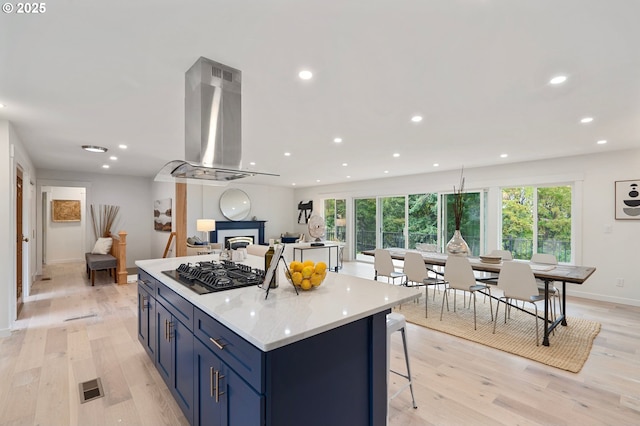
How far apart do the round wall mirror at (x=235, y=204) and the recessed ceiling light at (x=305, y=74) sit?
6.72 m

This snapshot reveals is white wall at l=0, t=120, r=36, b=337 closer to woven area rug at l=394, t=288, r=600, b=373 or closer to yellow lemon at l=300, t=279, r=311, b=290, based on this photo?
yellow lemon at l=300, t=279, r=311, b=290

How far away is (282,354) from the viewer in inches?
47.5

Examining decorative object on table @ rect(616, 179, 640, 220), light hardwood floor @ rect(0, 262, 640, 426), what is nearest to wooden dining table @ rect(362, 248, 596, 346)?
light hardwood floor @ rect(0, 262, 640, 426)

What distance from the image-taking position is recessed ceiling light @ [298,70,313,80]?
2.20 metres

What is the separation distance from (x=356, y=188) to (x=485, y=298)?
473 centimetres

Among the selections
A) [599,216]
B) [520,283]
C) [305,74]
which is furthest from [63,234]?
[599,216]

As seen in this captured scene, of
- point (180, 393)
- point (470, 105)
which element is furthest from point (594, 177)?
point (180, 393)

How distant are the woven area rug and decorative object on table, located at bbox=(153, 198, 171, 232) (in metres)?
5.75

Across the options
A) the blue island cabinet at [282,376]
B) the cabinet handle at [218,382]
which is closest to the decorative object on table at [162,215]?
the blue island cabinet at [282,376]

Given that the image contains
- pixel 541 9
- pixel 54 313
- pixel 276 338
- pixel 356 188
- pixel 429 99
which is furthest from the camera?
pixel 356 188

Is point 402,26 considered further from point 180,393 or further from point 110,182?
point 110,182

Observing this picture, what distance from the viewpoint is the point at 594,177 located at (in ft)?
15.8

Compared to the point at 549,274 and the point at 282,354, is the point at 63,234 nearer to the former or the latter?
the point at 282,354

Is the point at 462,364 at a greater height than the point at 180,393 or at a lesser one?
lesser
